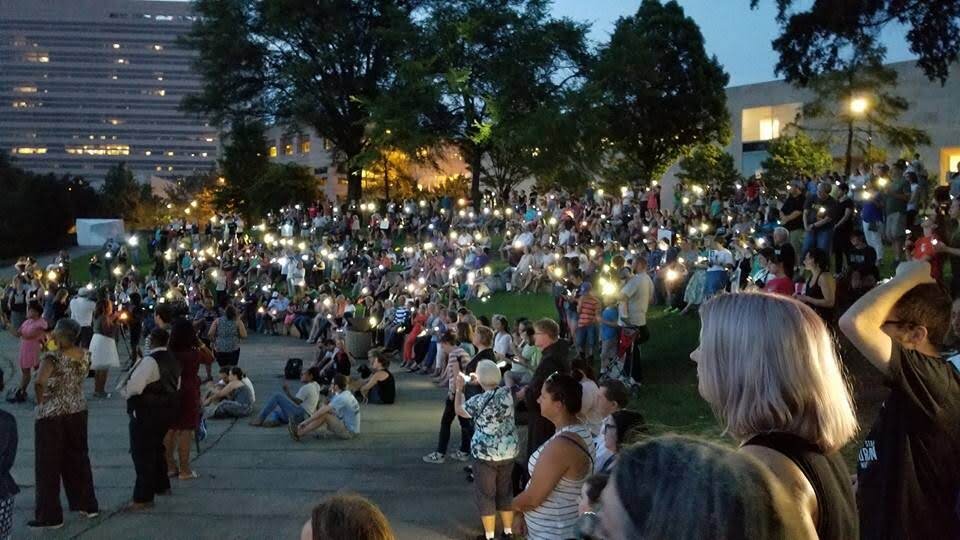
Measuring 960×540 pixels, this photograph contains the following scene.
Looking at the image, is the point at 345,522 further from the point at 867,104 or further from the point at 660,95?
the point at 660,95

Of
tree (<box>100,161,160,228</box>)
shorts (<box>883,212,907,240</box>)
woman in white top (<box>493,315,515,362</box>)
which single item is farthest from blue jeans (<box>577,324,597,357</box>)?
tree (<box>100,161,160,228</box>)

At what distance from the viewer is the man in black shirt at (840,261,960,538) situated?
293 centimetres

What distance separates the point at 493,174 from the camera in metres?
44.3

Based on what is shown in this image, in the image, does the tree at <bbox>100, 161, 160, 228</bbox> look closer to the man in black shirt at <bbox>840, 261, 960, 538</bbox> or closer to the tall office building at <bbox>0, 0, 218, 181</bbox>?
the man in black shirt at <bbox>840, 261, 960, 538</bbox>

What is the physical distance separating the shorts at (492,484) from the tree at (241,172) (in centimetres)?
4822

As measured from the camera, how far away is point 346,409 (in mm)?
12578

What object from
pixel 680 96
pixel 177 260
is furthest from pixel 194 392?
pixel 680 96

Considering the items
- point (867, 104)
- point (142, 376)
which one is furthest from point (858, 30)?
point (867, 104)

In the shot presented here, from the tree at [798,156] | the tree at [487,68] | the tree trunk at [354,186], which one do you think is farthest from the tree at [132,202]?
the tree at [798,156]

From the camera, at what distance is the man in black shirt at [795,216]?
14562mm

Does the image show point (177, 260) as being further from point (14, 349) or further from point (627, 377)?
point (627, 377)

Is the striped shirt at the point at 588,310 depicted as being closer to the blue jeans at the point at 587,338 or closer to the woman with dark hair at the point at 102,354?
the blue jeans at the point at 587,338

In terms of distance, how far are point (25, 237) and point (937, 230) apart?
5831 cm

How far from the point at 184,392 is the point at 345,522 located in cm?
723
